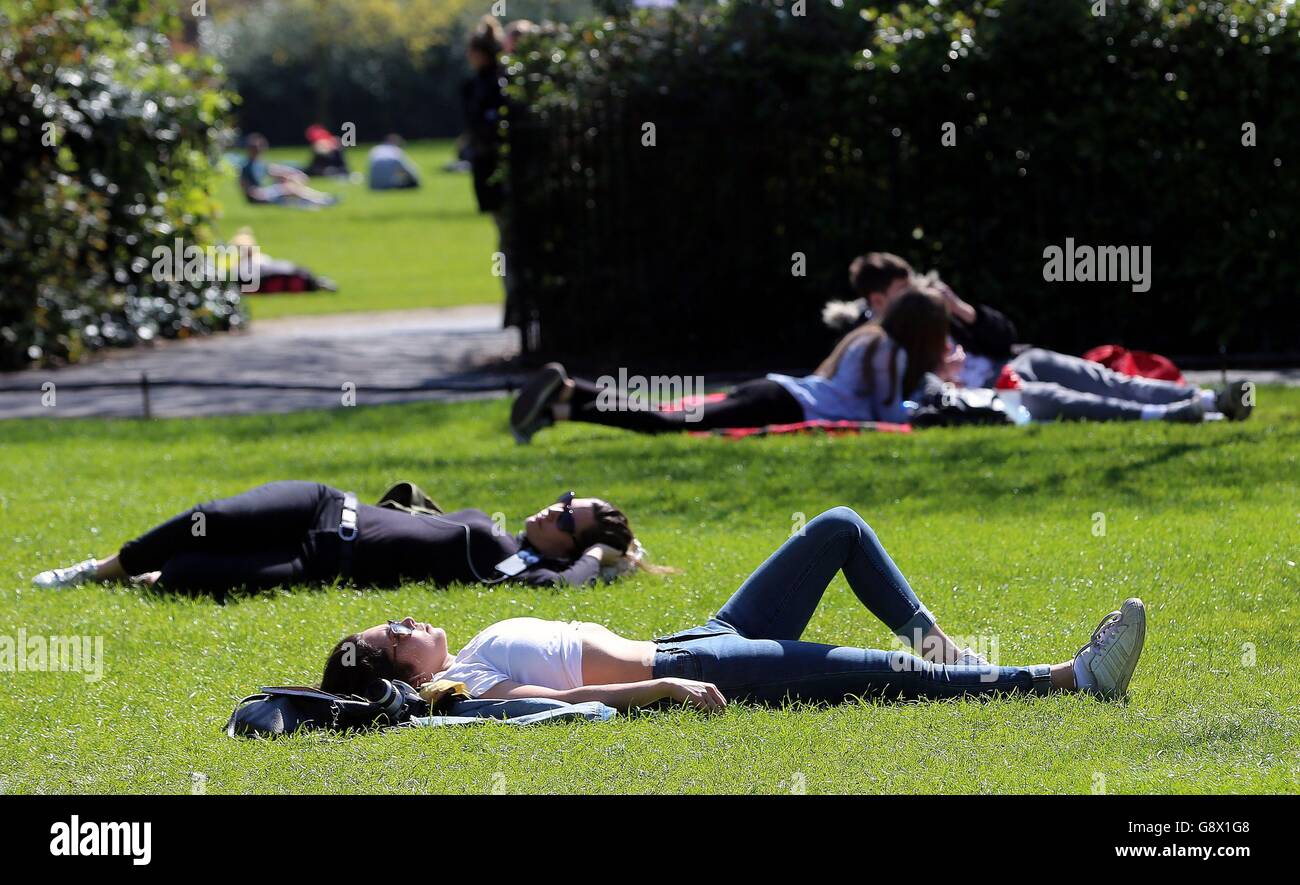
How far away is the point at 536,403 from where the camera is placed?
35.2 feet

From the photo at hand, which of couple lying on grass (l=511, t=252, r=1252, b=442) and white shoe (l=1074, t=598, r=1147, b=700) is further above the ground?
couple lying on grass (l=511, t=252, r=1252, b=442)

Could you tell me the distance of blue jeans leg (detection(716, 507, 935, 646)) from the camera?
5.92 metres

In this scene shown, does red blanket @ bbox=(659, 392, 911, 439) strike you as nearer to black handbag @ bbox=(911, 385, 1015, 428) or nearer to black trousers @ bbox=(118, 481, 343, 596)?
black handbag @ bbox=(911, 385, 1015, 428)

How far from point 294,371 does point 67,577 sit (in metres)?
7.35

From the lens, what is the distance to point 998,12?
43.7 feet

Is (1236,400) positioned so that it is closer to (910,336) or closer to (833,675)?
(910,336)

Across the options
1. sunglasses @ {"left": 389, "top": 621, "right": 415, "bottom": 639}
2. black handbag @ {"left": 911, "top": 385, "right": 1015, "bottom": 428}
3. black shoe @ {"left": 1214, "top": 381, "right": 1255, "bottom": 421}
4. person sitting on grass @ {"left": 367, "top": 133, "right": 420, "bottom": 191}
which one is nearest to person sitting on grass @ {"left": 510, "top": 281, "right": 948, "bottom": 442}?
black handbag @ {"left": 911, "top": 385, "right": 1015, "bottom": 428}

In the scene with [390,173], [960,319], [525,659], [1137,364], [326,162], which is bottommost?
[525,659]

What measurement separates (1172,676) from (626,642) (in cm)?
180

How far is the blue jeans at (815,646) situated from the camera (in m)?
5.58

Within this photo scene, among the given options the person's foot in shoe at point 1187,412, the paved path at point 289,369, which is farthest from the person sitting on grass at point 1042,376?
the paved path at point 289,369

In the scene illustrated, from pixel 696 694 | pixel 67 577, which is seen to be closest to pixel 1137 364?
pixel 696 694

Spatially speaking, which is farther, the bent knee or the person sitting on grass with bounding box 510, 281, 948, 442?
the person sitting on grass with bounding box 510, 281, 948, 442
